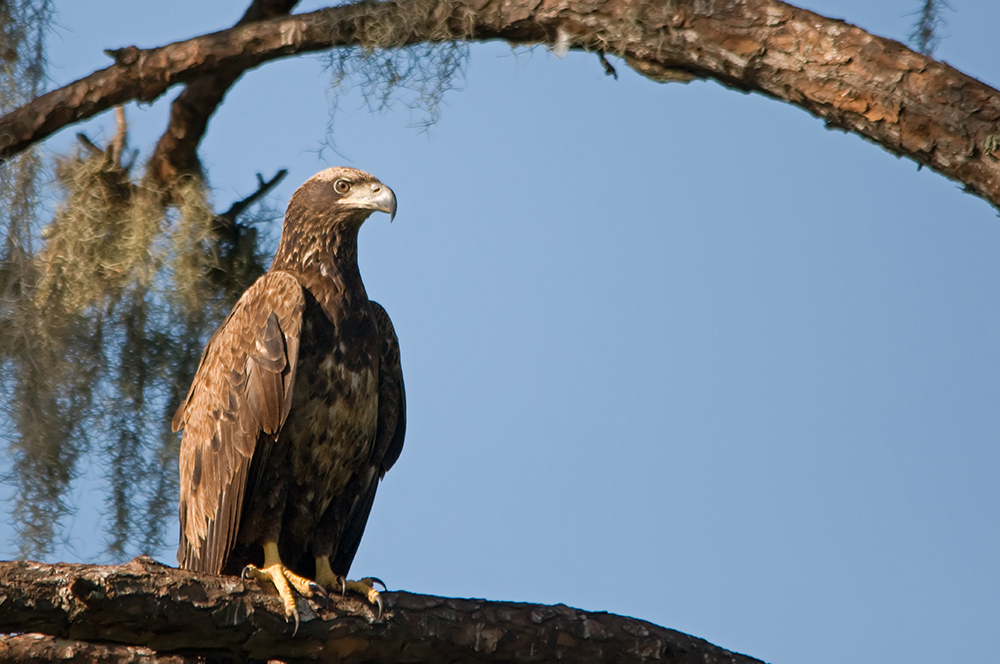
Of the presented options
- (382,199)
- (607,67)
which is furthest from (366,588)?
(607,67)

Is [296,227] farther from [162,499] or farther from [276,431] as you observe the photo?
[162,499]

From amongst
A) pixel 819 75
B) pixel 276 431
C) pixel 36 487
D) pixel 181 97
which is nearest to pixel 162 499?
pixel 36 487

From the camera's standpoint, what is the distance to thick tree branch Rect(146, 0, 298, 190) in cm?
499

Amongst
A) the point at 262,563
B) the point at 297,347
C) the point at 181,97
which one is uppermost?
the point at 181,97

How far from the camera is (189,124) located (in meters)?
5.02

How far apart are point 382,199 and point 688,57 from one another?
1.31 metres

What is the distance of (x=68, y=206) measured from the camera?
4.84m

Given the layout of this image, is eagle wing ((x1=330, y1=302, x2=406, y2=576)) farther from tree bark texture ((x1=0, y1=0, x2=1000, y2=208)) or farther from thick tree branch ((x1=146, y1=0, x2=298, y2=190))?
thick tree branch ((x1=146, y1=0, x2=298, y2=190))

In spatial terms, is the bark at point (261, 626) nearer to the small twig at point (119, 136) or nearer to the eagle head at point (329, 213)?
the eagle head at point (329, 213)

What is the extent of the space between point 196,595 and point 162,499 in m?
2.06

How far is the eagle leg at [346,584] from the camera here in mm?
3460

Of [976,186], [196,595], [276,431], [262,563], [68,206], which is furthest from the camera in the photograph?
[68,206]

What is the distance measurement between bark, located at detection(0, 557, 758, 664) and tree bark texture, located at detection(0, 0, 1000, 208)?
175cm

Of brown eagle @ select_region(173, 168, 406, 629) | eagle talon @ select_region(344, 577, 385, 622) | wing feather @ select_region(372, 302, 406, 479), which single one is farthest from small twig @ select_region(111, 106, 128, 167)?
eagle talon @ select_region(344, 577, 385, 622)
